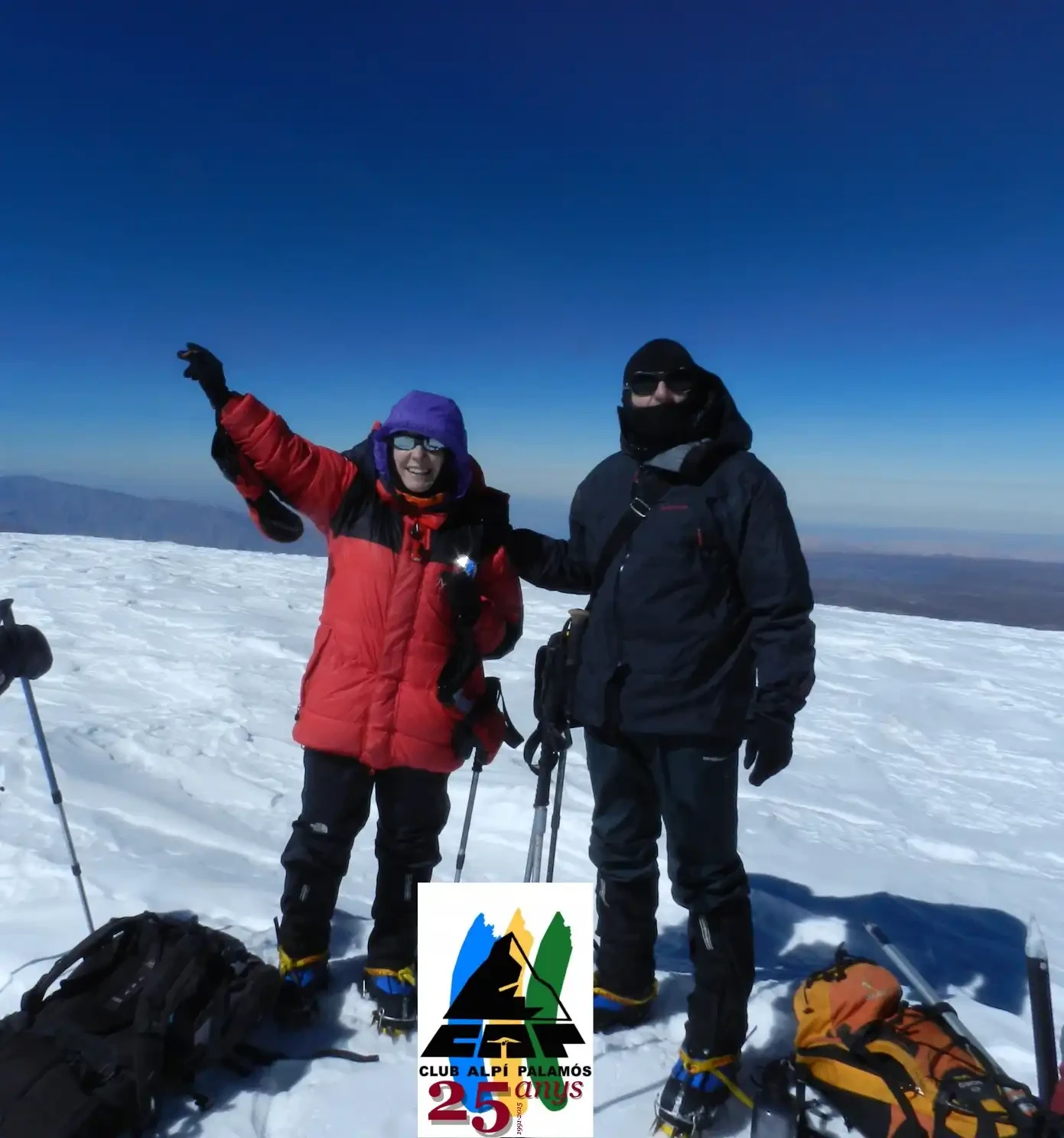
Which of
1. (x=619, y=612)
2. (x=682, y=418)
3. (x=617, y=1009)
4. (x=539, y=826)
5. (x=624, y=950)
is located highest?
(x=682, y=418)

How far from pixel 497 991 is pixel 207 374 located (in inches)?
94.3

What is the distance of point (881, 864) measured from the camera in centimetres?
582

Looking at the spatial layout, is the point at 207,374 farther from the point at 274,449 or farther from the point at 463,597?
the point at 463,597

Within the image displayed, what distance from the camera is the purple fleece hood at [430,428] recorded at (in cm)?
299

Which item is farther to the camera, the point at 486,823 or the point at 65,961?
the point at 486,823

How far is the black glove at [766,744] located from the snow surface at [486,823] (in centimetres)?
122

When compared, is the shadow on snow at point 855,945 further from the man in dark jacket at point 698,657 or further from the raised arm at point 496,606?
the raised arm at point 496,606

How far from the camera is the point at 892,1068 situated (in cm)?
246

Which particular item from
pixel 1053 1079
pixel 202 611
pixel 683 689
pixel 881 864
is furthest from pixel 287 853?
pixel 202 611

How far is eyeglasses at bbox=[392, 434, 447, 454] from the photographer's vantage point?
301 centimetres

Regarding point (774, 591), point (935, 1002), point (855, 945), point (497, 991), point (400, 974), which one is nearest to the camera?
point (497, 991)

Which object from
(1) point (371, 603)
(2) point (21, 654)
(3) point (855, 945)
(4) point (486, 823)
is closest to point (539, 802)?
(1) point (371, 603)

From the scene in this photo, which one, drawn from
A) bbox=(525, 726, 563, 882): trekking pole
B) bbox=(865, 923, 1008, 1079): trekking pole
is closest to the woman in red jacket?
bbox=(525, 726, 563, 882): trekking pole

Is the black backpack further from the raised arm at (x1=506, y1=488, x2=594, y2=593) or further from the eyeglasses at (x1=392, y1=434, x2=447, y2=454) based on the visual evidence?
the eyeglasses at (x1=392, y1=434, x2=447, y2=454)
